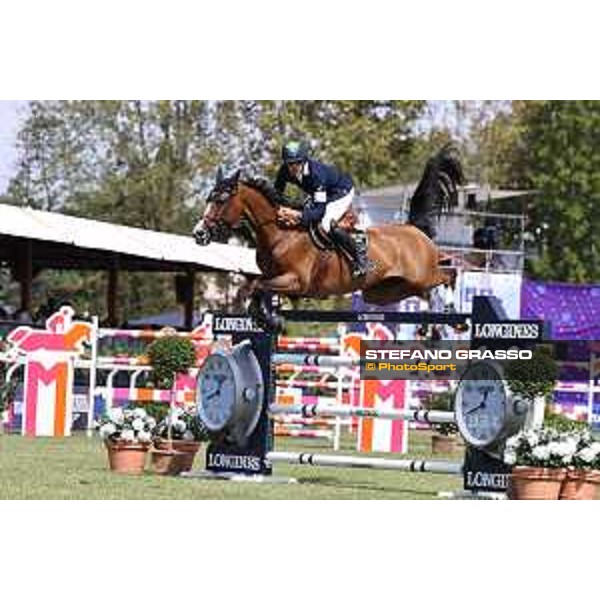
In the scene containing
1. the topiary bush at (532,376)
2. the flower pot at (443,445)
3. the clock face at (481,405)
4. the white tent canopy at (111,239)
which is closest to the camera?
the topiary bush at (532,376)

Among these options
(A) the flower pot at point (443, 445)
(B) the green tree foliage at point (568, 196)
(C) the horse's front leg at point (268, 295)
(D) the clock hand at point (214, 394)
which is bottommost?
(A) the flower pot at point (443, 445)

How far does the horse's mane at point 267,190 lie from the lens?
11.0 meters

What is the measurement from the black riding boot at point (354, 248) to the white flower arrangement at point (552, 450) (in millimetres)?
1914

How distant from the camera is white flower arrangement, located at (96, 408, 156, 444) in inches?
456

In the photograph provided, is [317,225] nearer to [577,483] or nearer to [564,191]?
[577,483]

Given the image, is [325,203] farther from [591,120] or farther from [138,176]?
[591,120]

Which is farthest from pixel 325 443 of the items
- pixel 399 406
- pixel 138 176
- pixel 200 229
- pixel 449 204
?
pixel 138 176

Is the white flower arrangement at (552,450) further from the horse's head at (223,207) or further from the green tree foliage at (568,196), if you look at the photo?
the green tree foliage at (568,196)

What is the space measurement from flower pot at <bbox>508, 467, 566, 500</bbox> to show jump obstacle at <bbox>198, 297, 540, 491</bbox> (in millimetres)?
734

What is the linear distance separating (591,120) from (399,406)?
2383cm

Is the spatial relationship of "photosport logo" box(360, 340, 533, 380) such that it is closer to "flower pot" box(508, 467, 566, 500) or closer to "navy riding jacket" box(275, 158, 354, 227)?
"flower pot" box(508, 467, 566, 500)

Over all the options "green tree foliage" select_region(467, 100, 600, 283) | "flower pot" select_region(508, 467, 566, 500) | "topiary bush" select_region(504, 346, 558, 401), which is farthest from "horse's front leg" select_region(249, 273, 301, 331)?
"green tree foliage" select_region(467, 100, 600, 283)

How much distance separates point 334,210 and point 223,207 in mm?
807

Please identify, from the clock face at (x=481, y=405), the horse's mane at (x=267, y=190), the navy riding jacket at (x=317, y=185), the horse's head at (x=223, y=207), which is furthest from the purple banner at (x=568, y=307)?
the clock face at (x=481, y=405)
